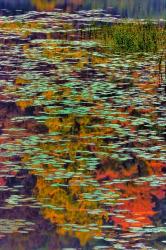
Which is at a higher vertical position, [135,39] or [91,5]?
[91,5]

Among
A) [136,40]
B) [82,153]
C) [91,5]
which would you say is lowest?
[82,153]

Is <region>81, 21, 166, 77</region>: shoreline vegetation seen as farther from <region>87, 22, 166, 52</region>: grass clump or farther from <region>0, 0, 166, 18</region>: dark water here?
<region>0, 0, 166, 18</region>: dark water

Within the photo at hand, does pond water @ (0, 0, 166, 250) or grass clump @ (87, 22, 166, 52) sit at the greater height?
grass clump @ (87, 22, 166, 52)

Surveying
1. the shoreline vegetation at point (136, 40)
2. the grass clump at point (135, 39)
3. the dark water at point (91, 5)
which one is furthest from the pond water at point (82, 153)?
the dark water at point (91, 5)

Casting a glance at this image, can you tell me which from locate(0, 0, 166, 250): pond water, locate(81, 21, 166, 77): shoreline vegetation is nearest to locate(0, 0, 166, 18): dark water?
locate(81, 21, 166, 77): shoreline vegetation

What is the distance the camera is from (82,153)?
838 cm

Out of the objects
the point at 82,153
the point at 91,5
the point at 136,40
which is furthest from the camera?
the point at 91,5

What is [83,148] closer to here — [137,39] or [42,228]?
[42,228]

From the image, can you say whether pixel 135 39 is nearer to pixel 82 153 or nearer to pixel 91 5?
pixel 82 153

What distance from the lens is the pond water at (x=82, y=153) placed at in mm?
6215

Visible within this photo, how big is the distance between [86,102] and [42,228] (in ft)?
16.4

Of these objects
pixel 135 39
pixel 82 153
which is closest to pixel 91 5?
pixel 135 39

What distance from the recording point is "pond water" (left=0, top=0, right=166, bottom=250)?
621 centimetres

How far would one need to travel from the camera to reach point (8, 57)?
51.5 feet
